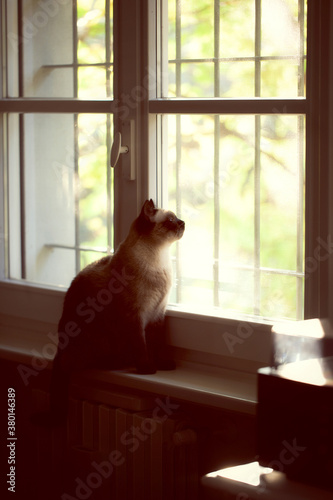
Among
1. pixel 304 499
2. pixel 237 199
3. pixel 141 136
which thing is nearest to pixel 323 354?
pixel 304 499

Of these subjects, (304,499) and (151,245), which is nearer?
(304,499)

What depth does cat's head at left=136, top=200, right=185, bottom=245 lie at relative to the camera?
191 cm

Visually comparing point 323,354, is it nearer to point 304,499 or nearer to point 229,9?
point 304,499

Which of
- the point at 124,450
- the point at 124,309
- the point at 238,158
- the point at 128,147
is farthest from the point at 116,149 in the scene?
the point at 124,450

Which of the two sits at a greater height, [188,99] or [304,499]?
[188,99]

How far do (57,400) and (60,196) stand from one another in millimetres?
733

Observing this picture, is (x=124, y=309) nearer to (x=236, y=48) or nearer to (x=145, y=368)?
(x=145, y=368)

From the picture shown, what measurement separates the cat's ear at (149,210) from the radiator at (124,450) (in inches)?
19.9

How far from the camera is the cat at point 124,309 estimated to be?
1.92 metres

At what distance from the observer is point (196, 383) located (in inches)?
73.6

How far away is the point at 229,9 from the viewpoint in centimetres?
188

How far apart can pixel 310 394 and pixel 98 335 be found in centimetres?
85

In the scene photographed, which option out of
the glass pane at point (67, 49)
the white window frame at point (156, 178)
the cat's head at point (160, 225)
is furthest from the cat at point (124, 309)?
the glass pane at point (67, 49)

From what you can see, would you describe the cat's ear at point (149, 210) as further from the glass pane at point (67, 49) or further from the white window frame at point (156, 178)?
the glass pane at point (67, 49)
